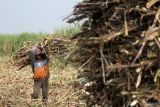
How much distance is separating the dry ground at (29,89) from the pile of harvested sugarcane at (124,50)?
465 cm

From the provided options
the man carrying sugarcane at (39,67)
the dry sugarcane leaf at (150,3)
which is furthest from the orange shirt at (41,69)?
the dry sugarcane leaf at (150,3)

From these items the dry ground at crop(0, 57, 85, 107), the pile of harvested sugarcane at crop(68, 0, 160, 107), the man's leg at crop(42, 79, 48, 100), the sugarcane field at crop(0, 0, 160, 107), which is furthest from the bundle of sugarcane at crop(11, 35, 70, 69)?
the pile of harvested sugarcane at crop(68, 0, 160, 107)

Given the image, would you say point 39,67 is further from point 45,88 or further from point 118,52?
point 118,52

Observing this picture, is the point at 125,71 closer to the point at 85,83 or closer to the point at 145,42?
the point at 145,42

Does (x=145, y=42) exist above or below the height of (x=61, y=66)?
above

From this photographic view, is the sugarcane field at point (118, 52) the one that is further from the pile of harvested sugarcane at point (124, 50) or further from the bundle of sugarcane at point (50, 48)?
the bundle of sugarcane at point (50, 48)

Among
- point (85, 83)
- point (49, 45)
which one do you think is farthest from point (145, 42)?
point (49, 45)

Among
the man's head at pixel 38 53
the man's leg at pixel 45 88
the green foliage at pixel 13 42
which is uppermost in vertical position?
the man's head at pixel 38 53

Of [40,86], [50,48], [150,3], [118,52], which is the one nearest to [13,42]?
[50,48]

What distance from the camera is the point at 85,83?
5617 millimetres

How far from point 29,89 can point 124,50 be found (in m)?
8.64

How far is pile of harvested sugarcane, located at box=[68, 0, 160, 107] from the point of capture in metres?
4.82

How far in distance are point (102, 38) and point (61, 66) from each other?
12033 millimetres

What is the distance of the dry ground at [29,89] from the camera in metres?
10.7
